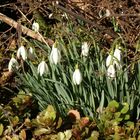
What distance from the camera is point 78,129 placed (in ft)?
7.57

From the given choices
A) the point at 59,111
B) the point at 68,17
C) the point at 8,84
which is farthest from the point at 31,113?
the point at 68,17

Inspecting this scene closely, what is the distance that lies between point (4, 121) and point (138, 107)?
790 millimetres

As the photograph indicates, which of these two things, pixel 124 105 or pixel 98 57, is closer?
pixel 124 105

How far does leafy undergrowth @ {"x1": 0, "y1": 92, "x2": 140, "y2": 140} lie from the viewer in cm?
228

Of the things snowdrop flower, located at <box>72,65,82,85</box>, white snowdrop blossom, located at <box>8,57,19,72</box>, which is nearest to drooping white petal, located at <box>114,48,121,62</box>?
snowdrop flower, located at <box>72,65,82,85</box>

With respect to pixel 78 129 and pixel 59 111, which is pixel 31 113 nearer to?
pixel 59 111

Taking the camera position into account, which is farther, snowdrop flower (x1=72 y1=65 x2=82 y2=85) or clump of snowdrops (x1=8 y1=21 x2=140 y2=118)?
clump of snowdrops (x1=8 y1=21 x2=140 y2=118)

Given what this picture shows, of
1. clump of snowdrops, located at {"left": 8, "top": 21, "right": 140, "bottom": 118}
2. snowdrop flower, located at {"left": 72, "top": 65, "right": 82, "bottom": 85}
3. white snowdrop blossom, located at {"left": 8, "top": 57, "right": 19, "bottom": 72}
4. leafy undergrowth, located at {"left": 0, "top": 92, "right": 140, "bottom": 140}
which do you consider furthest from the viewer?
white snowdrop blossom, located at {"left": 8, "top": 57, "right": 19, "bottom": 72}

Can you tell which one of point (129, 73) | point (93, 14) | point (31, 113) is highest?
point (93, 14)

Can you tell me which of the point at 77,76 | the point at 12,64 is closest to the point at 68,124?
the point at 77,76

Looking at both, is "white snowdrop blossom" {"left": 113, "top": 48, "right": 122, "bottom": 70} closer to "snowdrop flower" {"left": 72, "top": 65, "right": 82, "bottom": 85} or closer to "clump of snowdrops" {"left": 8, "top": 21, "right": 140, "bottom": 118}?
"clump of snowdrops" {"left": 8, "top": 21, "right": 140, "bottom": 118}

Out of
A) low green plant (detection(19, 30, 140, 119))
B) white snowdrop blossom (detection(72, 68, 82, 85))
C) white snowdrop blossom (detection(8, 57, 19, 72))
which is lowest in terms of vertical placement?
low green plant (detection(19, 30, 140, 119))

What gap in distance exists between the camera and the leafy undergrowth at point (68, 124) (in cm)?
228

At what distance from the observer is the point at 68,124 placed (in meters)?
2.48
